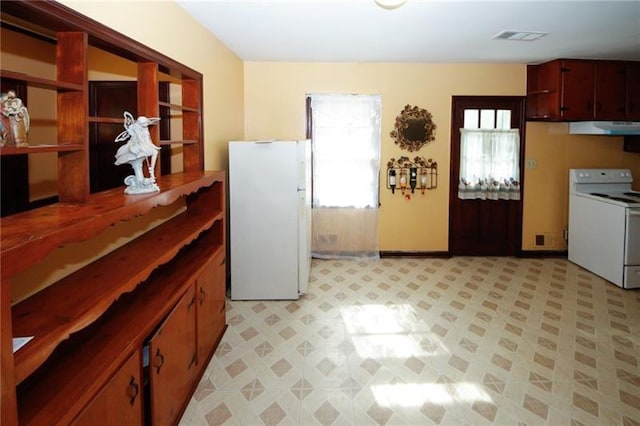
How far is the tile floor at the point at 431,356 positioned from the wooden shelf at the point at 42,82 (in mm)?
1785

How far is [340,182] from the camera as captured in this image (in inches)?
216

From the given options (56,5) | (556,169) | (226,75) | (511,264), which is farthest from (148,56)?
(556,169)

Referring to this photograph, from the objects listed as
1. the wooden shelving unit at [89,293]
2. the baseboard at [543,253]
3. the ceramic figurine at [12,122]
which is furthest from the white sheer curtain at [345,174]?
the ceramic figurine at [12,122]

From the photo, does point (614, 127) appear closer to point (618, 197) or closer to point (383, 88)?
point (618, 197)

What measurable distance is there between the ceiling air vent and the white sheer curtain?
1.73m

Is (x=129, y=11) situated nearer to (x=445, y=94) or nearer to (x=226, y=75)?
(x=226, y=75)

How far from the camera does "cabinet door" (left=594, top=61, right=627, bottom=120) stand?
16.5 feet

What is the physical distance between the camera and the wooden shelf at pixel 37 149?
1.37m

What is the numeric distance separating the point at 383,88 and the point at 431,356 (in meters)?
3.45

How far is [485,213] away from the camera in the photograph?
5.61 meters

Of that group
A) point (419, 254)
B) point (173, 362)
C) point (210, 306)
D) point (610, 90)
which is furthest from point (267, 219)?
point (610, 90)

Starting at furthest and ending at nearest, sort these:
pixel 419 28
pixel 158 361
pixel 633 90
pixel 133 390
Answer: pixel 633 90
pixel 419 28
pixel 158 361
pixel 133 390

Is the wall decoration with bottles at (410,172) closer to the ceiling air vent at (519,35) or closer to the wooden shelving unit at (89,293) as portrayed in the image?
the ceiling air vent at (519,35)

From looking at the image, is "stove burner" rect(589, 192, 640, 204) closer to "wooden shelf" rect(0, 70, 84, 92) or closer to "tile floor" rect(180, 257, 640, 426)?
"tile floor" rect(180, 257, 640, 426)
